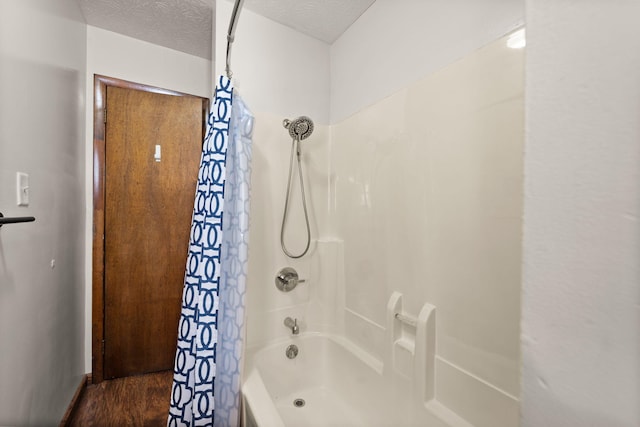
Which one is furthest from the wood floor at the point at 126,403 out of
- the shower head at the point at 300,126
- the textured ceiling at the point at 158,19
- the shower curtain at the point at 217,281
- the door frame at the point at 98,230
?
the textured ceiling at the point at 158,19

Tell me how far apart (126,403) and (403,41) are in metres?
2.55

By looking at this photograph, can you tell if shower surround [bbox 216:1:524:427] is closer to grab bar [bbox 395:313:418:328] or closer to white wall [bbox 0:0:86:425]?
grab bar [bbox 395:313:418:328]

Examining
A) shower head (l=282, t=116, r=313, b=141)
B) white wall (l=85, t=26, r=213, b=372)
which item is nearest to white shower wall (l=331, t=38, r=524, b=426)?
shower head (l=282, t=116, r=313, b=141)

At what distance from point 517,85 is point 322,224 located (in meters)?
1.16

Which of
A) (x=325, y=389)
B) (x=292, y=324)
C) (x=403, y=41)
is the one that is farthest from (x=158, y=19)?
(x=325, y=389)

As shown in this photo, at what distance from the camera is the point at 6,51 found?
80 centimetres

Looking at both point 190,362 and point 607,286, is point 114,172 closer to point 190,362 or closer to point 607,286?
point 190,362

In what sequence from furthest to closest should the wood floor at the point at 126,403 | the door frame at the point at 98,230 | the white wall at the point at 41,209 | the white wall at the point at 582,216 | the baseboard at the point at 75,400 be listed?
the door frame at the point at 98,230
the wood floor at the point at 126,403
the baseboard at the point at 75,400
the white wall at the point at 41,209
the white wall at the point at 582,216

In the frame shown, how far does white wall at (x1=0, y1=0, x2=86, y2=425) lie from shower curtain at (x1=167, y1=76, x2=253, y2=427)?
19.3 inches

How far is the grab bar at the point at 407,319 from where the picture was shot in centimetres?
108

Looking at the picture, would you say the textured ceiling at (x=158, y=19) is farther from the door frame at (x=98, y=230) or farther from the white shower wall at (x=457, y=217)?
the white shower wall at (x=457, y=217)

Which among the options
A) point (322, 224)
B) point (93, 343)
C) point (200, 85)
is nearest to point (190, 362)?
point (322, 224)

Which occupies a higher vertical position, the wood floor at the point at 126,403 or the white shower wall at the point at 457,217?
the white shower wall at the point at 457,217

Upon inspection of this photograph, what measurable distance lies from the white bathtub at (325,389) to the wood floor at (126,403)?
0.72 metres
